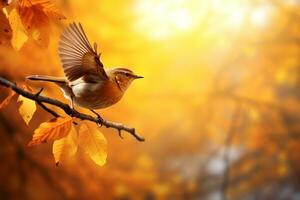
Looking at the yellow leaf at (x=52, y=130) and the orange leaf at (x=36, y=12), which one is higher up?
the orange leaf at (x=36, y=12)

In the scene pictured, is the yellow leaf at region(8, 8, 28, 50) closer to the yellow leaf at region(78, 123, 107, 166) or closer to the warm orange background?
the yellow leaf at region(78, 123, 107, 166)

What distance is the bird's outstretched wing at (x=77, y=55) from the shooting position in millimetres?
1233

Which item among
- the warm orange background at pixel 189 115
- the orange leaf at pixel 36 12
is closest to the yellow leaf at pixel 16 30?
the orange leaf at pixel 36 12

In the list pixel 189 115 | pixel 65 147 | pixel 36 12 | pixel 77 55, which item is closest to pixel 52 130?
pixel 65 147

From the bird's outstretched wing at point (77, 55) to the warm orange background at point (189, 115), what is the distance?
255cm

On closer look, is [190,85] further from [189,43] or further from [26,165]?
[26,165]

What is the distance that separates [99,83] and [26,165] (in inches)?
114

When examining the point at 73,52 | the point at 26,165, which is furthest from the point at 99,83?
the point at 26,165

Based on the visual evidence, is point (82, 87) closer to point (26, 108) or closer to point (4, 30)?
point (26, 108)

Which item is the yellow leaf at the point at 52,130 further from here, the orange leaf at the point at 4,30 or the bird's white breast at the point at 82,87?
the orange leaf at the point at 4,30

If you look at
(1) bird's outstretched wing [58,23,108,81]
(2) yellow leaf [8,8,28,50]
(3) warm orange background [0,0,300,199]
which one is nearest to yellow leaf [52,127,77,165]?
(1) bird's outstretched wing [58,23,108,81]

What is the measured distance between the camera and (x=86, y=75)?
1.36m

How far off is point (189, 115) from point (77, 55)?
8168mm

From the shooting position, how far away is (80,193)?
199 inches
